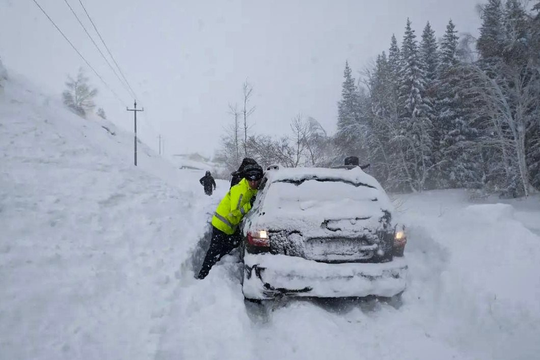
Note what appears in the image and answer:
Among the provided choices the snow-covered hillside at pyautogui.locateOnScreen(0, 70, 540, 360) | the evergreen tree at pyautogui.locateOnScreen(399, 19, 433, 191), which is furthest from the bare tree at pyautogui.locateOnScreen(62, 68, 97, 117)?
the snow-covered hillside at pyautogui.locateOnScreen(0, 70, 540, 360)

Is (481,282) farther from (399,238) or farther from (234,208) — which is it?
(234,208)

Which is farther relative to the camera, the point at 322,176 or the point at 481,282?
the point at 322,176

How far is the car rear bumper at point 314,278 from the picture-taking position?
9.95ft

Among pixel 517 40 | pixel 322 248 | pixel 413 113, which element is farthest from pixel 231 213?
pixel 413 113

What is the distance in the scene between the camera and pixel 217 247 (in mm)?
4430

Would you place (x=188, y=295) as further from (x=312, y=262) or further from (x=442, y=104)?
(x=442, y=104)

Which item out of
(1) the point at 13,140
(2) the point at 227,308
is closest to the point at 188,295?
(2) the point at 227,308

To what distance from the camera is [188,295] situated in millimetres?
3264

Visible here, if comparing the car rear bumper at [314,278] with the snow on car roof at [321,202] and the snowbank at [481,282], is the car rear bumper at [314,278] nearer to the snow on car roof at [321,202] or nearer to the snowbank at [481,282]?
the snow on car roof at [321,202]

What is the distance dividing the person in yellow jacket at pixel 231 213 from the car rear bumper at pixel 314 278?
1.25m

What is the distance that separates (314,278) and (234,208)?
169 centimetres

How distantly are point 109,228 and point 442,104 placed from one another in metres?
30.3

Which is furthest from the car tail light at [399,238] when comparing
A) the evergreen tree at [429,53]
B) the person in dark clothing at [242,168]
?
the evergreen tree at [429,53]

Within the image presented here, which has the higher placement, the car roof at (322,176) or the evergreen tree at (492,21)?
the evergreen tree at (492,21)
